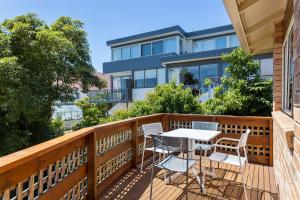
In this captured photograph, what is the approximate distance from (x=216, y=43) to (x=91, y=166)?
13392mm

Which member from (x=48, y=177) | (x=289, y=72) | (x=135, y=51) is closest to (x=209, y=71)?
(x=135, y=51)

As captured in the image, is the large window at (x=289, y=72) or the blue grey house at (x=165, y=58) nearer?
the large window at (x=289, y=72)

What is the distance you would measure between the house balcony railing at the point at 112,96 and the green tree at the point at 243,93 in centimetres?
961

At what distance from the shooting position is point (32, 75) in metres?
6.49

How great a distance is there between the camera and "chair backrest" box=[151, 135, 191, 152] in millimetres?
3049

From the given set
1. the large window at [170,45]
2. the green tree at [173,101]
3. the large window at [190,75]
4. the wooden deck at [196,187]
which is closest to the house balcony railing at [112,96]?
the large window at [170,45]

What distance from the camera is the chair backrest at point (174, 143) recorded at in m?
3.05

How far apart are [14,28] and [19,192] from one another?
6175mm

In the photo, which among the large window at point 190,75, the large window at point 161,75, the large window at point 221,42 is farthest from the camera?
the large window at point 161,75

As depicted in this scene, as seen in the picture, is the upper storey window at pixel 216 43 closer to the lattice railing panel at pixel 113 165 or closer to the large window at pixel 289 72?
the large window at pixel 289 72

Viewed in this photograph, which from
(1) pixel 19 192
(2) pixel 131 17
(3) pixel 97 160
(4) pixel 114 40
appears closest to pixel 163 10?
(2) pixel 131 17

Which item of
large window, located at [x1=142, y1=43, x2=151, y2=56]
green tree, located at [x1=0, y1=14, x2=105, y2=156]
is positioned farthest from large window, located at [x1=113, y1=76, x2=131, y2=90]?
green tree, located at [x1=0, y1=14, x2=105, y2=156]

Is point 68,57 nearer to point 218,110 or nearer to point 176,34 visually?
point 218,110

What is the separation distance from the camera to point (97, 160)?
3396 millimetres
